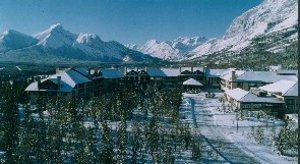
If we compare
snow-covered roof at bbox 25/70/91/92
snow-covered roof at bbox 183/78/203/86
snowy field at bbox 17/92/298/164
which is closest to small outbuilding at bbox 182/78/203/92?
snow-covered roof at bbox 183/78/203/86

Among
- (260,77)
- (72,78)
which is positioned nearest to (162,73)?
(260,77)

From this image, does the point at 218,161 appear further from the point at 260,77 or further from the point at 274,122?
the point at 260,77

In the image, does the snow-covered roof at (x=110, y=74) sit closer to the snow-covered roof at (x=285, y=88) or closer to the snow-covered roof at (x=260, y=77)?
the snow-covered roof at (x=260, y=77)

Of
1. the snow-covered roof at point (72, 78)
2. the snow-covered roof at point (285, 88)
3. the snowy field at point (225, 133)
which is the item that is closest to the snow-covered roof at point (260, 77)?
the snow-covered roof at point (285, 88)

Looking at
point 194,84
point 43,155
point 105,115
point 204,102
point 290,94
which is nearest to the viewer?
point 43,155

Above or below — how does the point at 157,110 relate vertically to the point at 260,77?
below

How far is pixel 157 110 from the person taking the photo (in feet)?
270

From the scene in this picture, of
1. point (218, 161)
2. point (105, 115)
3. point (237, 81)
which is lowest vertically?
point (218, 161)

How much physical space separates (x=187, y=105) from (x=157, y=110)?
78.0ft

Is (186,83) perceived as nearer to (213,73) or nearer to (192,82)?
(192,82)

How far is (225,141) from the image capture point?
215 ft

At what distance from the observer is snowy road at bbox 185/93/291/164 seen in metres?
55.3

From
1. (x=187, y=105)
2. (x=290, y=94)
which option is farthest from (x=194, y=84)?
(x=290, y=94)

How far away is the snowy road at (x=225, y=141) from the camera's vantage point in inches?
2179
